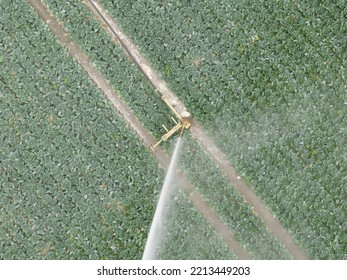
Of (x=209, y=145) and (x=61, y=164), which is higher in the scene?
(x=61, y=164)

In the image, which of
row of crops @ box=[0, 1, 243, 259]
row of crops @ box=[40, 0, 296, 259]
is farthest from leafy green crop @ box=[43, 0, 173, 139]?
row of crops @ box=[0, 1, 243, 259]

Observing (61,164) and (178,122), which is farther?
(61,164)

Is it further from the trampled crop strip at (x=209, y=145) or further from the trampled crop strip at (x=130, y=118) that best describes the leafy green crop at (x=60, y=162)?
the trampled crop strip at (x=209, y=145)

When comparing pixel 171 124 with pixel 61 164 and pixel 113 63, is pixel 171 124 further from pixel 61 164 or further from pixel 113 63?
pixel 61 164

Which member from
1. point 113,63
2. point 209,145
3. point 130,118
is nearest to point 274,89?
point 209,145

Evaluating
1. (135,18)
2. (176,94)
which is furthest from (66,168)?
(135,18)

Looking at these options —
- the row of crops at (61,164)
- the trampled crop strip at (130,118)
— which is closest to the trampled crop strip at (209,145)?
the trampled crop strip at (130,118)

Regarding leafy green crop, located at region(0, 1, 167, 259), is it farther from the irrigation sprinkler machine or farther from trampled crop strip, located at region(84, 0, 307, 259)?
trampled crop strip, located at region(84, 0, 307, 259)
